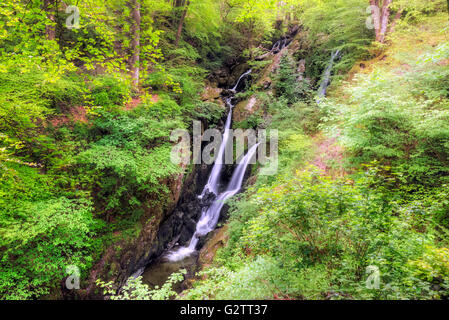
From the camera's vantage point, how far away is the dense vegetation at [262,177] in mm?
2793

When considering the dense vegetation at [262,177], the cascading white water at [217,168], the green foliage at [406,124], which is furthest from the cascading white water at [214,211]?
the green foliage at [406,124]

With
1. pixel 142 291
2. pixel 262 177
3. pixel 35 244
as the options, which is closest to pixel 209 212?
pixel 262 177

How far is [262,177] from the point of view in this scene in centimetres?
746

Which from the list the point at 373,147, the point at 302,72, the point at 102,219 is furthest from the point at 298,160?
the point at 302,72

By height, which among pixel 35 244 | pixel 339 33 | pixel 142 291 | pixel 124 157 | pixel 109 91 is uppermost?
pixel 339 33

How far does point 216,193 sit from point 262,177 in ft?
16.1

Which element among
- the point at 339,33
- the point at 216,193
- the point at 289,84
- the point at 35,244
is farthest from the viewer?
the point at 289,84

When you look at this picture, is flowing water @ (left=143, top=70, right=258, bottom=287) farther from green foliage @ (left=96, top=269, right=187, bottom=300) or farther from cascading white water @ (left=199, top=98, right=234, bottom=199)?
green foliage @ (left=96, top=269, right=187, bottom=300)

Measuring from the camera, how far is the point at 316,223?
315 cm

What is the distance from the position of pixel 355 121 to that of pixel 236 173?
25.9 feet

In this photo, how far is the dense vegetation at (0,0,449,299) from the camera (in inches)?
110

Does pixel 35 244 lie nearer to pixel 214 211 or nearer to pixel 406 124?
pixel 214 211

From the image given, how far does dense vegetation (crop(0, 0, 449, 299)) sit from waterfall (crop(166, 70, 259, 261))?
2654mm

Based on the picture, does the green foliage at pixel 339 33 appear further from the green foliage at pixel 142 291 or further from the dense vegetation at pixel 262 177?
the green foliage at pixel 142 291
